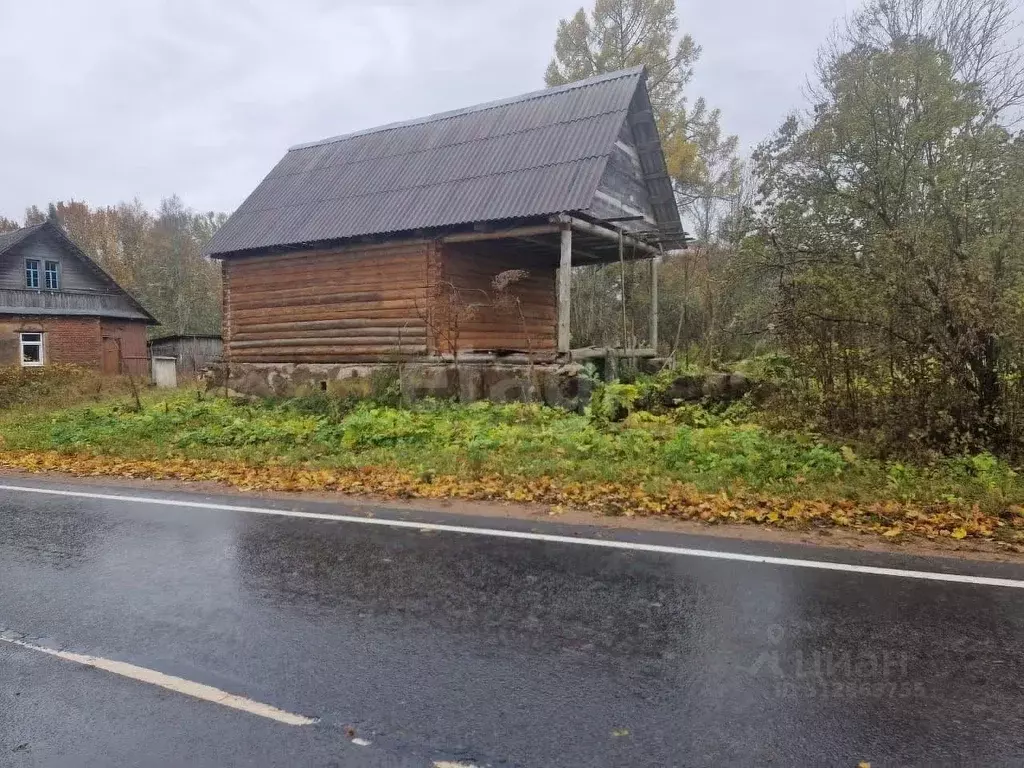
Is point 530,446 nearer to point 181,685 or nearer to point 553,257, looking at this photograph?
point 181,685

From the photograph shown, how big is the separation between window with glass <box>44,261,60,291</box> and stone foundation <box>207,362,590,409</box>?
18151mm

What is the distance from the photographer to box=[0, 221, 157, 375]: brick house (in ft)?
93.0

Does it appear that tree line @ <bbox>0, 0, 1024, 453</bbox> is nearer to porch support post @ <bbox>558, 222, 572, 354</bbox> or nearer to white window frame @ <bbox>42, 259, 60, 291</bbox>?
porch support post @ <bbox>558, 222, 572, 354</bbox>

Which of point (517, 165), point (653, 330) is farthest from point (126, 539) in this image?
point (653, 330)

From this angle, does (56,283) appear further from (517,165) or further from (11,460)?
(517,165)

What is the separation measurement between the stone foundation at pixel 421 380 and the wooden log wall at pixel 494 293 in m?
0.92

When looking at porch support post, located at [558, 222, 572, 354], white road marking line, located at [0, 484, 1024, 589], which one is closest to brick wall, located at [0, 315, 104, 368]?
white road marking line, located at [0, 484, 1024, 589]

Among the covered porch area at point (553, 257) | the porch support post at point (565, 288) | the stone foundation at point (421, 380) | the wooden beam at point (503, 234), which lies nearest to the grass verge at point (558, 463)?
the stone foundation at point (421, 380)

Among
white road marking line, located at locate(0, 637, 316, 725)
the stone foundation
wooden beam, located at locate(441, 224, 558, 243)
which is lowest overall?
white road marking line, located at locate(0, 637, 316, 725)

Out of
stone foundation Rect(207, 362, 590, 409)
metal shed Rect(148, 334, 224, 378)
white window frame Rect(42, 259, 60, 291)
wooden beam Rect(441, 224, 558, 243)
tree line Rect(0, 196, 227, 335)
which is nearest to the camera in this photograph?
stone foundation Rect(207, 362, 590, 409)

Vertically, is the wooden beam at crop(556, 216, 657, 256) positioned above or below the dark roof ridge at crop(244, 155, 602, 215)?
below

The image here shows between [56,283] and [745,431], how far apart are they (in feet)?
106

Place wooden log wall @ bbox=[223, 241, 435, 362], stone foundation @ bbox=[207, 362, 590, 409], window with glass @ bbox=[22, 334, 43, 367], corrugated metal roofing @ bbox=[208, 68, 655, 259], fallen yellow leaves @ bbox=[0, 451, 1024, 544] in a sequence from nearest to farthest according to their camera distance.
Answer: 1. fallen yellow leaves @ bbox=[0, 451, 1024, 544]
2. stone foundation @ bbox=[207, 362, 590, 409]
3. corrugated metal roofing @ bbox=[208, 68, 655, 259]
4. wooden log wall @ bbox=[223, 241, 435, 362]
5. window with glass @ bbox=[22, 334, 43, 367]

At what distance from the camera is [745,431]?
9.34 m
